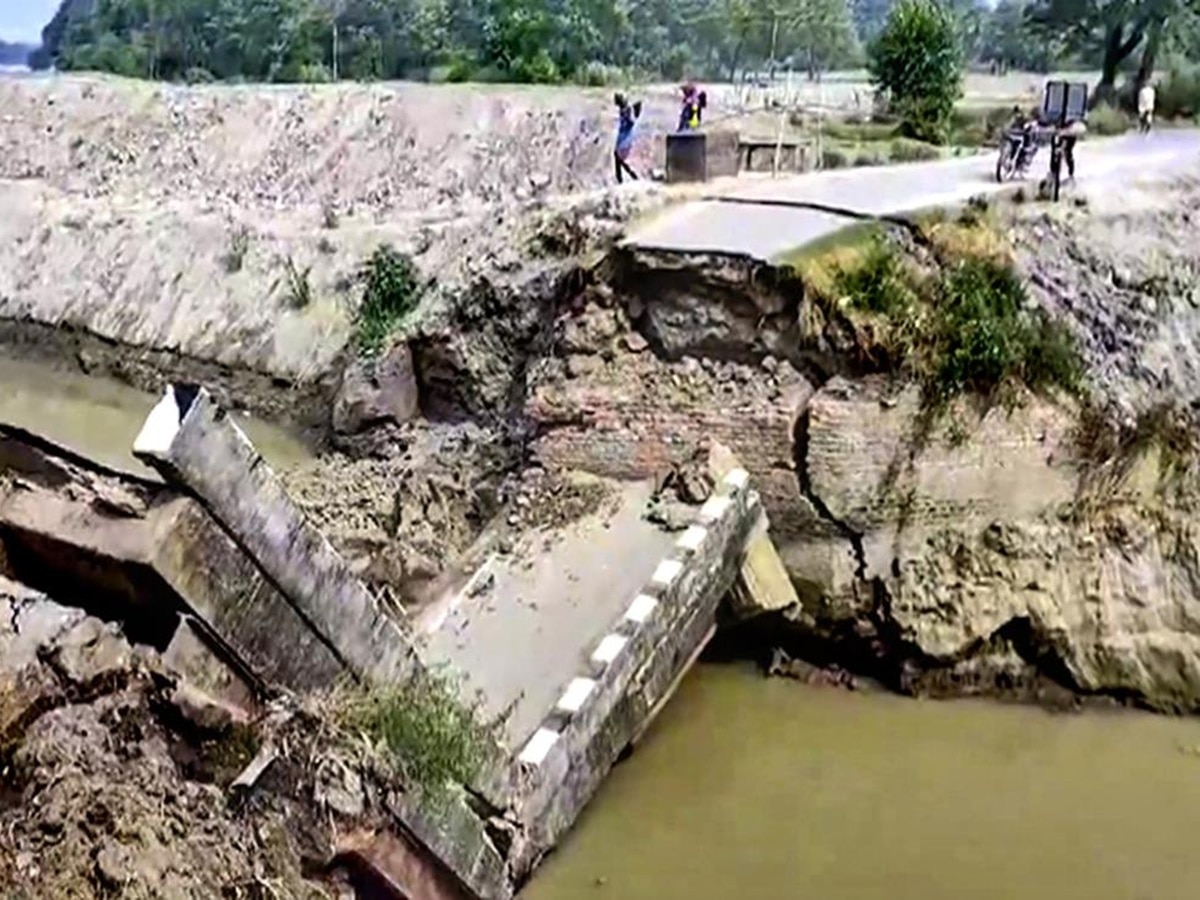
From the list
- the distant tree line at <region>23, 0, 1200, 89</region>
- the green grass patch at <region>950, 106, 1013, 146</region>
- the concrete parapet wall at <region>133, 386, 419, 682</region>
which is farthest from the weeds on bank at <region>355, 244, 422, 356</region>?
the distant tree line at <region>23, 0, 1200, 89</region>

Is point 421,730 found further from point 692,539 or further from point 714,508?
point 714,508

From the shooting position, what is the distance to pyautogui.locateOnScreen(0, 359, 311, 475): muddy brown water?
17.2 metres

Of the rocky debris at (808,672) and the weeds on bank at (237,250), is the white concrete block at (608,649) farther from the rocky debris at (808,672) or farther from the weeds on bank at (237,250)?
the weeds on bank at (237,250)

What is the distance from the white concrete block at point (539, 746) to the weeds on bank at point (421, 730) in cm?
55

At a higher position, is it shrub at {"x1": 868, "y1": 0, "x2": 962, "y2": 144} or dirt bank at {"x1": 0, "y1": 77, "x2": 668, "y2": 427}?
shrub at {"x1": 868, "y1": 0, "x2": 962, "y2": 144}

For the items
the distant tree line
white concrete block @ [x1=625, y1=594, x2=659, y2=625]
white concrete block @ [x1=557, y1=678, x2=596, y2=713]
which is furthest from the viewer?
the distant tree line

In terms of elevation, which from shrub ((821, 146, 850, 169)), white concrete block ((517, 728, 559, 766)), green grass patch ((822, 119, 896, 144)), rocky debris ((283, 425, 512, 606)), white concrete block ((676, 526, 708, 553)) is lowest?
rocky debris ((283, 425, 512, 606))

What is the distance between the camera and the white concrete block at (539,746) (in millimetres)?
7876

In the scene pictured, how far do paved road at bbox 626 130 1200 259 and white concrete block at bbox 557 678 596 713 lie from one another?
4.00 m

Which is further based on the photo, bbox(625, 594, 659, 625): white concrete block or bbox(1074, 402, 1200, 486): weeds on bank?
bbox(1074, 402, 1200, 486): weeds on bank

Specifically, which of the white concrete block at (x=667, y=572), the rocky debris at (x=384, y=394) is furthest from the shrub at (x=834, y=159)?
the white concrete block at (x=667, y=572)

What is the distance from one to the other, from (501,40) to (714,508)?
22965mm

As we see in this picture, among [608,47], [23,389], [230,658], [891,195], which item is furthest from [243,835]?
[608,47]

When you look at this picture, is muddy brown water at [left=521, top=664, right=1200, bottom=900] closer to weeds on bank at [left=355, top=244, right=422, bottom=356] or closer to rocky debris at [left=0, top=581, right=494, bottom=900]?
rocky debris at [left=0, top=581, right=494, bottom=900]
